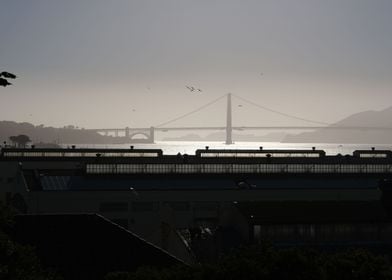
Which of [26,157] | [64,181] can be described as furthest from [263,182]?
[26,157]

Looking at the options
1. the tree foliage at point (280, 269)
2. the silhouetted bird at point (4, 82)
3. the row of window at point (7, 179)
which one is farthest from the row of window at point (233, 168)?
the silhouetted bird at point (4, 82)

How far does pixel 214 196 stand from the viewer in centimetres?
6950

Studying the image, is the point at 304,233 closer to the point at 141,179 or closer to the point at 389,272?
the point at 389,272

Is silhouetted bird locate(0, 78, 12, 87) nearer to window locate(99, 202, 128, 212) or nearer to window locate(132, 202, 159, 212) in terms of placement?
window locate(99, 202, 128, 212)

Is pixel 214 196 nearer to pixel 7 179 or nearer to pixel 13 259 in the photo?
pixel 7 179

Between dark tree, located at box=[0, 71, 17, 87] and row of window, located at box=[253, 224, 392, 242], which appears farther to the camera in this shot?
row of window, located at box=[253, 224, 392, 242]

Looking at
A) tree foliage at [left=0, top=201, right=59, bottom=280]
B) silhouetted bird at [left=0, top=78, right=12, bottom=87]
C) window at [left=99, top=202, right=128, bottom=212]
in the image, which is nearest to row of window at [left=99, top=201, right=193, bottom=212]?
window at [left=99, top=202, right=128, bottom=212]

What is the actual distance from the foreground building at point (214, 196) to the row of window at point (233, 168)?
141 millimetres

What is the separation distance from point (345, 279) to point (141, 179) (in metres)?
53.1

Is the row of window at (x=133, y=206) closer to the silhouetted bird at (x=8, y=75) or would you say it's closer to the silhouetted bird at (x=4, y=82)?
the silhouetted bird at (x=4, y=82)

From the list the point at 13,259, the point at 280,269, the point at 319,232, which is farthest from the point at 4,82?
the point at 319,232

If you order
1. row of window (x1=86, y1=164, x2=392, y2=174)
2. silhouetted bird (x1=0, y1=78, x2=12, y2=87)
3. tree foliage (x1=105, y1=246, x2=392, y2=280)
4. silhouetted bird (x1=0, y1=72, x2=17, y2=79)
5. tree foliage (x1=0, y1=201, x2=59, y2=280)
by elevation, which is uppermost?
silhouetted bird (x1=0, y1=72, x2=17, y2=79)

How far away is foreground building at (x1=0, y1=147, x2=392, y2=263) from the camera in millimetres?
47062

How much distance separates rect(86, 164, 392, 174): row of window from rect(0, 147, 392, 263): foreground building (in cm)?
14
